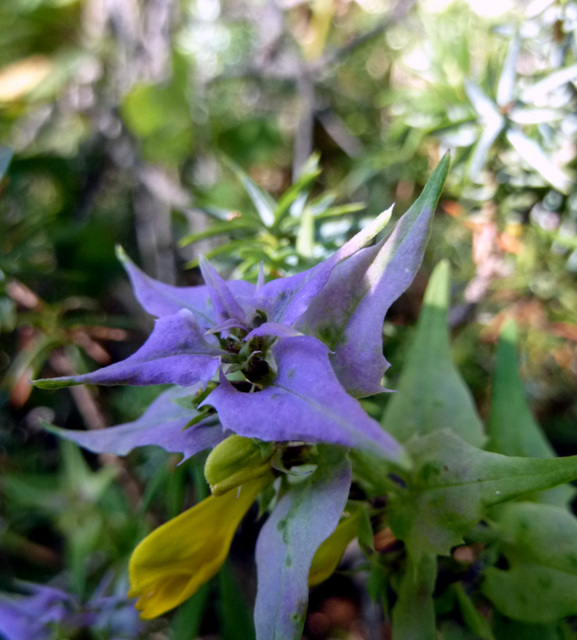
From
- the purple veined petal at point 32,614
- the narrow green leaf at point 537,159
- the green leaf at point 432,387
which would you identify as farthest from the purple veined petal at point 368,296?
the purple veined petal at point 32,614

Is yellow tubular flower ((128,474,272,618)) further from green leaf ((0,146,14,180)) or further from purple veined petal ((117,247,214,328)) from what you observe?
green leaf ((0,146,14,180))

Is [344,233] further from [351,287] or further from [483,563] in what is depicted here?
[483,563]

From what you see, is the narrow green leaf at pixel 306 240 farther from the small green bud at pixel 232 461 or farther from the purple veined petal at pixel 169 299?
the small green bud at pixel 232 461

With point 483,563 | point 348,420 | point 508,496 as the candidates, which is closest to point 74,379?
point 348,420

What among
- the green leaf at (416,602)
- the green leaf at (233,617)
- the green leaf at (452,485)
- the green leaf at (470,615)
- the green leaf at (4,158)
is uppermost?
the green leaf at (4,158)

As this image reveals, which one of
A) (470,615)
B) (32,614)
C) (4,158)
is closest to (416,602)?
(470,615)

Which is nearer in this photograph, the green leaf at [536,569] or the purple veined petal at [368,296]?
the purple veined petal at [368,296]

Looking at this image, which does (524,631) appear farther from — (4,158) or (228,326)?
(4,158)
